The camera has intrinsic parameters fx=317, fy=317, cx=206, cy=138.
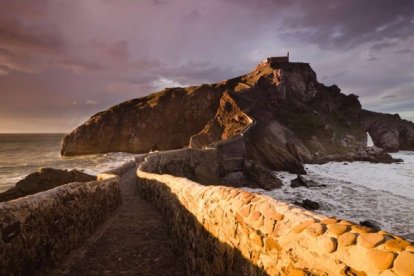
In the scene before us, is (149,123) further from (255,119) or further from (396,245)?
(396,245)

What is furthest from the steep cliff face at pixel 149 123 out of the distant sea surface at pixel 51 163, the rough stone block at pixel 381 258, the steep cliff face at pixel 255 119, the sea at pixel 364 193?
the rough stone block at pixel 381 258

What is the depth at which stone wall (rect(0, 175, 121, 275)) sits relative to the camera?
6133mm

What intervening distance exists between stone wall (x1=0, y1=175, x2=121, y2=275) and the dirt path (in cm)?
43

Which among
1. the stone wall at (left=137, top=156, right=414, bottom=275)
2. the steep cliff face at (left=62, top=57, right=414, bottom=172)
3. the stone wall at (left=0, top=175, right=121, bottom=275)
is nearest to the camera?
the stone wall at (left=137, top=156, right=414, bottom=275)

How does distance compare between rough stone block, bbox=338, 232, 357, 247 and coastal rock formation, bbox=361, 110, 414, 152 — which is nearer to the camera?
rough stone block, bbox=338, 232, 357, 247

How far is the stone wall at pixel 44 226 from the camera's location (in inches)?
241

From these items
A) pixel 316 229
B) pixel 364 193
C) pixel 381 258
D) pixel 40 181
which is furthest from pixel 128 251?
pixel 364 193

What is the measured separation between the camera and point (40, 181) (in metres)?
22.7

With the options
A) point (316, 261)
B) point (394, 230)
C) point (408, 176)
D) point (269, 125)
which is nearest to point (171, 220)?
point (316, 261)

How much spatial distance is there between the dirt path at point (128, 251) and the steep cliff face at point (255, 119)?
133ft

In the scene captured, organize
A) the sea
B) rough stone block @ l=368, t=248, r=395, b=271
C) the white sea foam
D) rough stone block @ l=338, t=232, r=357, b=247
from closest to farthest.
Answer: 1. rough stone block @ l=368, t=248, r=395, b=271
2. rough stone block @ l=338, t=232, r=357, b=247
3. the sea
4. the white sea foam

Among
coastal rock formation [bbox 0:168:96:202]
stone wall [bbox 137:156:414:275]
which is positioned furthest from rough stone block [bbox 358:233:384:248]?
coastal rock formation [bbox 0:168:96:202]

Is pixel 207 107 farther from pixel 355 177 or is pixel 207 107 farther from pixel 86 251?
pixel 86 251

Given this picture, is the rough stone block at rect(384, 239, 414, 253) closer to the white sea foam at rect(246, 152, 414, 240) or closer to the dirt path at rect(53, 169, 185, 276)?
the dirt path at rect(53, 169, 185, 276)
